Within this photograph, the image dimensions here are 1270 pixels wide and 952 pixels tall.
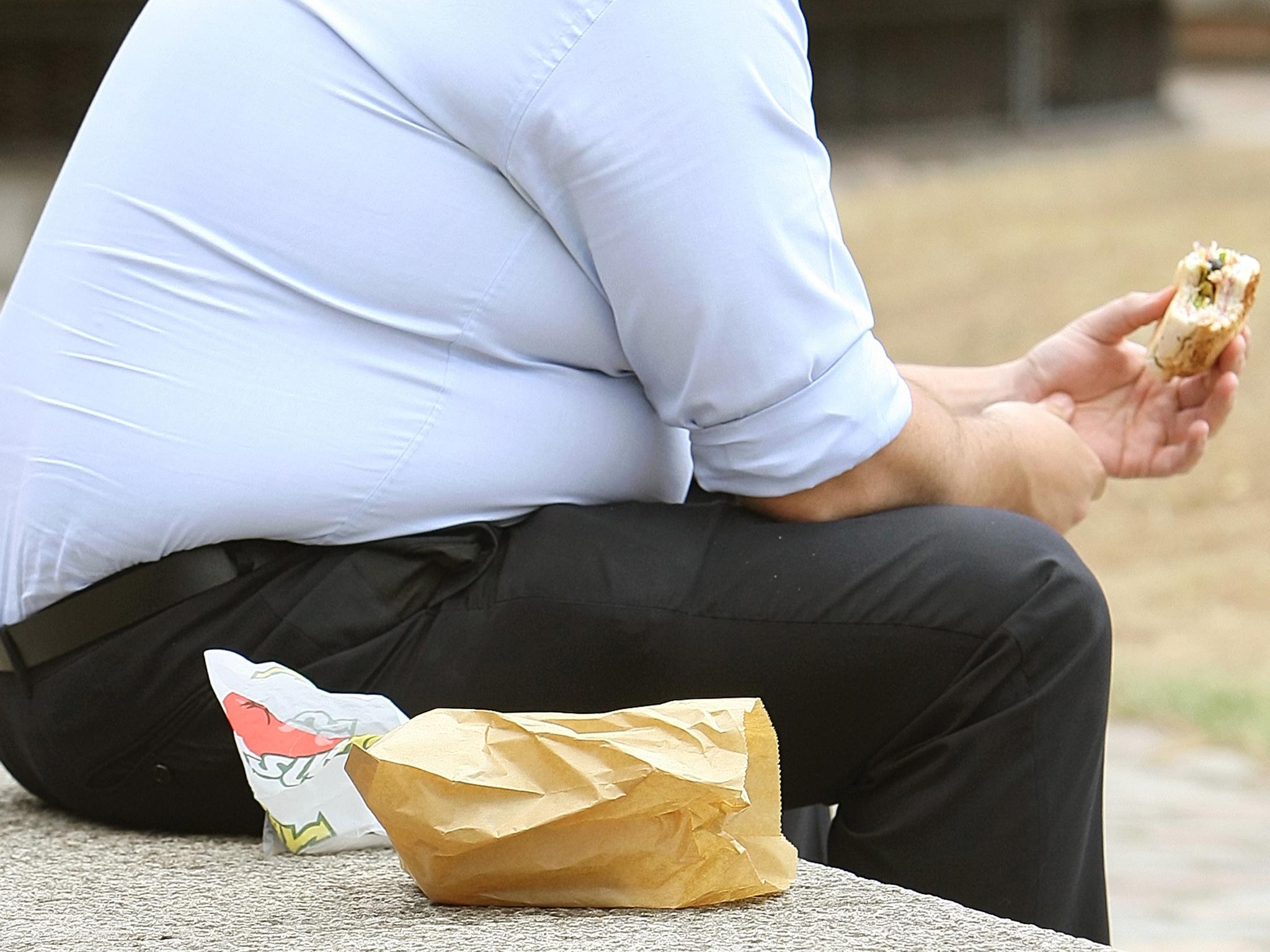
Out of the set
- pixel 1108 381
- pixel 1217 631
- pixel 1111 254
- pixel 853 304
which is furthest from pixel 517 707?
pixel 1111 254

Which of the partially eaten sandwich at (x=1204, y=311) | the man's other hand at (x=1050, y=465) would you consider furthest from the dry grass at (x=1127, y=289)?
the man's other hand at (x=1050, y=465)

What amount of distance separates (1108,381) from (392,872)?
1.02 metres

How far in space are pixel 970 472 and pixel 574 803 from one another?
0.54 m

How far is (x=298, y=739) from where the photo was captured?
54.7 inches

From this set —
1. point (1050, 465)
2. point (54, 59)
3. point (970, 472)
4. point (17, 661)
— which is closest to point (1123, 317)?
point (1050, 465)

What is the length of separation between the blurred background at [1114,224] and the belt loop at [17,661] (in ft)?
6.10

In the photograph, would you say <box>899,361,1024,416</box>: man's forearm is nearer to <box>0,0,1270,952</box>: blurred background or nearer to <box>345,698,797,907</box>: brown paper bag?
<box>345,698,797,907</box>: brown paper bag

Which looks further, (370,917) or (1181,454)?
(1181,454)

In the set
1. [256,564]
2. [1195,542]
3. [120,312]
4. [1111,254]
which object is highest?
[120,312]

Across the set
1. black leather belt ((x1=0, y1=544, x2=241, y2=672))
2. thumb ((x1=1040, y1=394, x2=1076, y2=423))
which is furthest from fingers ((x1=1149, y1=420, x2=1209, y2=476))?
black leather belt ((x1=0, y1=544, x2=241, y2=672))

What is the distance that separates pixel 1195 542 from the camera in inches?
230

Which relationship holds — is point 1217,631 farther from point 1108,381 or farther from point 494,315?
point 494,315

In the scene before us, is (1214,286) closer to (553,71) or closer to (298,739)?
(553,71)

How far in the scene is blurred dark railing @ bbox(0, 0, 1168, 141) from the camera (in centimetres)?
1163
